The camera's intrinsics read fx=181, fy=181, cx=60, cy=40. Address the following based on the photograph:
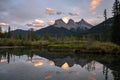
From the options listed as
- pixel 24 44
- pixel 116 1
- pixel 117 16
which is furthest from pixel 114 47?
pixel 24 44

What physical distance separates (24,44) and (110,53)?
67.1 metres

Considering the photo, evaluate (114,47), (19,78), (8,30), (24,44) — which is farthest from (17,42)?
(19,78)

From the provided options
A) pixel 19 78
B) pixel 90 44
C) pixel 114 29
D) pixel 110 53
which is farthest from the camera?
pixel 114 29

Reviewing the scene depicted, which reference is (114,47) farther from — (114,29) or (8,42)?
(8,42)

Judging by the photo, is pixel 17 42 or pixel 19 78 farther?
pixel 17 42

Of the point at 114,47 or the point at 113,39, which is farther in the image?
the point at 113,39

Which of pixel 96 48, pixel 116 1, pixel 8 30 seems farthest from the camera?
pixel 8 30

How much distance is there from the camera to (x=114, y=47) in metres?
51.6

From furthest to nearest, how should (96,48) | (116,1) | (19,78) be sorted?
1. (116,1)
2. (96,48)
3. (19,78)

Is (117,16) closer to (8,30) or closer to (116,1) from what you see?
(116,1)

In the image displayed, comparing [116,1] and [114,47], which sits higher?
[116,1]

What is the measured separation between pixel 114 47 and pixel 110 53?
2.16 meters

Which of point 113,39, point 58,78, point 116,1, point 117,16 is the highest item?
point 116,1

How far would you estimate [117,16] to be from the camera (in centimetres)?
6562
